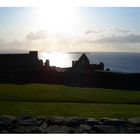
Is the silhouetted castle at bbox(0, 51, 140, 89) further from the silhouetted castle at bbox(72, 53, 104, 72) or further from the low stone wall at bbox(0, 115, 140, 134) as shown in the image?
the low stone wall at bbox(0, 115, 140, 134)

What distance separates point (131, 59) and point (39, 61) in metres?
1.27

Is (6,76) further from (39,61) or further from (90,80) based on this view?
(90,80)

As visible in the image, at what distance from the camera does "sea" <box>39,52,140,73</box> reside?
840cm

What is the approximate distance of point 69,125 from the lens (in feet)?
27.3

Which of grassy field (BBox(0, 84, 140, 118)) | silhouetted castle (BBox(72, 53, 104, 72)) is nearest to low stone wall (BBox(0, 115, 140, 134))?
grassy field (BBox(0, 84, 140, 118))

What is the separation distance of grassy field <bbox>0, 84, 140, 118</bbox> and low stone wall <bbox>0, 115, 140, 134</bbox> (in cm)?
8

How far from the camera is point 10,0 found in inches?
330

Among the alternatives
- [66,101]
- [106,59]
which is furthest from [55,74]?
[106,59]

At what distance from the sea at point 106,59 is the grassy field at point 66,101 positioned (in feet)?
1.04

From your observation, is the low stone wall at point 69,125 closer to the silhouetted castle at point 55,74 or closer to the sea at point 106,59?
the silhouetted castle at point 55,74

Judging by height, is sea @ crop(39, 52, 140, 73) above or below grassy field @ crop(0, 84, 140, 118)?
above

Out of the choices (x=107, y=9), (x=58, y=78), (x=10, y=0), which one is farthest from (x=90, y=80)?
(x=10, y=0)

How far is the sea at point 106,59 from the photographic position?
27.6 ft
